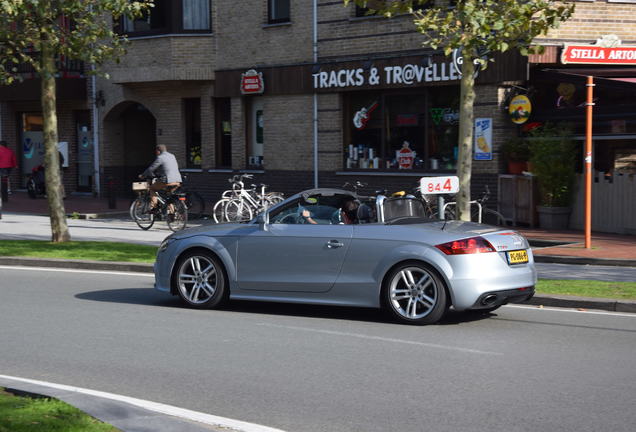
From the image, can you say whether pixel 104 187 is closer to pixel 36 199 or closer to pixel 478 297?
pixel 36 199

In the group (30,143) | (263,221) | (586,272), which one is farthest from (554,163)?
(30,143)

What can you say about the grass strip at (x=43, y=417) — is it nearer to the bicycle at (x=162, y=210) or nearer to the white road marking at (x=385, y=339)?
the white road marking at (x=385, y=339)

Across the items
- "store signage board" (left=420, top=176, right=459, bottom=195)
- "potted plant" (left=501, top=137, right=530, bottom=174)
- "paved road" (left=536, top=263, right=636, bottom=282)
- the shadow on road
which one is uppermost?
"potted plant" (left=501, top=137, right=530, bottom=174)

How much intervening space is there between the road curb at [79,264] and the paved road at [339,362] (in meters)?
2.95

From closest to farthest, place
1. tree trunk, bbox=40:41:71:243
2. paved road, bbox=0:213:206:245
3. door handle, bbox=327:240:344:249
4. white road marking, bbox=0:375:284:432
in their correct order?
white road marking, bbox=0:375:284:432 < door handle, bbox=327:240:344:249 < tree trunk, bbox=40:41:71:243 < paved road, bbox=0:213:206:245

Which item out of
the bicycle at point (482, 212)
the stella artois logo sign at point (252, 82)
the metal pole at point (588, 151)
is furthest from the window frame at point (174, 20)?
the metal pole at point (588, 151)

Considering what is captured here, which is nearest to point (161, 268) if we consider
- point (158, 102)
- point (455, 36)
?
point (455, 36)

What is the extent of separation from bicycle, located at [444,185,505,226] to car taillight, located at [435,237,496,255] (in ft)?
32.8

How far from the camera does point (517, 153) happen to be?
20562 mm

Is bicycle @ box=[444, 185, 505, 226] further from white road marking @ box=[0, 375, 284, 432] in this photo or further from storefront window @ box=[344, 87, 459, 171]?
white road marking @ box=[0, 375, 284, 432]

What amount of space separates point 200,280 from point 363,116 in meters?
13.8

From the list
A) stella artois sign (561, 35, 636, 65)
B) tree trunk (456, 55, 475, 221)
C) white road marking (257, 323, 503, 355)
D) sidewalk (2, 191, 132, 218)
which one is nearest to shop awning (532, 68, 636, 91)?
stella artois sign (561, 35, 636, 65)

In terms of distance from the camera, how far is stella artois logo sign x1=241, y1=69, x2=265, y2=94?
1013 inches

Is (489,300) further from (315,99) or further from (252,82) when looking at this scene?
(252,82)
